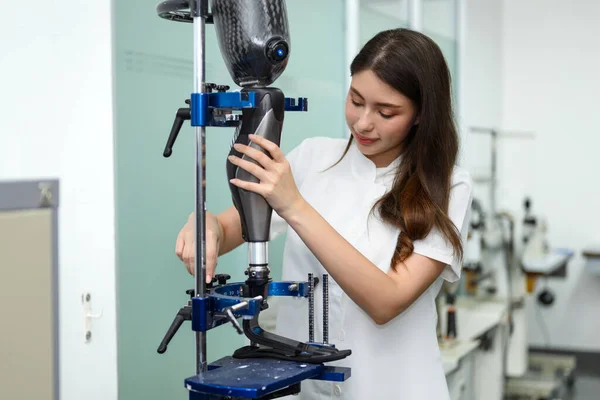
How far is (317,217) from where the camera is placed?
3.70 feet

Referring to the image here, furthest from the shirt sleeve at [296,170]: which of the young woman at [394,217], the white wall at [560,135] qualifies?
the white wall at [560,135]

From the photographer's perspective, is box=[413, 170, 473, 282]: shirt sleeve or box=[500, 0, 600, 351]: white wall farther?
box=[500, 0, 600, 351]: white wall

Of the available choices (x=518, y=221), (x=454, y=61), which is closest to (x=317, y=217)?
(x=454, y=61)

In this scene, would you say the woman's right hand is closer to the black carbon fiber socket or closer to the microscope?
the microscope

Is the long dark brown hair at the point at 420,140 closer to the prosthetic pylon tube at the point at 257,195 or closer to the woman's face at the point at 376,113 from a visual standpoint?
the woman's face at the point at 376,113

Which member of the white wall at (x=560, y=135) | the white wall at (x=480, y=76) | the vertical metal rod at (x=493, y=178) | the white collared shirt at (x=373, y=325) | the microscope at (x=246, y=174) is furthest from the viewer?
the white wall at (x=560, y=135)

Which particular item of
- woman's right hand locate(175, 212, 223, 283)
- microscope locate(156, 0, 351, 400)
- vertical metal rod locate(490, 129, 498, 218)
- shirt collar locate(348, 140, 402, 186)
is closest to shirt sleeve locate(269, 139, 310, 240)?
shirt collar locate(348, 140, 402, 186)

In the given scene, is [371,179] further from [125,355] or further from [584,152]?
[584,152]

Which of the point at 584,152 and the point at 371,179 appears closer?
the point at 371,179

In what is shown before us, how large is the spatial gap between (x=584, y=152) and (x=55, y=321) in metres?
4.17

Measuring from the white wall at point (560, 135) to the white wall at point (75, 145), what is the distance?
3656 mm

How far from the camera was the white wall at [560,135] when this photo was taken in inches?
187

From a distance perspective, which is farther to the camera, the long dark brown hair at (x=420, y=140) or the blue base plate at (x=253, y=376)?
the long dark brown hair at (x=420, y=140)

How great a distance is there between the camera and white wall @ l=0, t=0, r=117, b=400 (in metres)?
1.31
